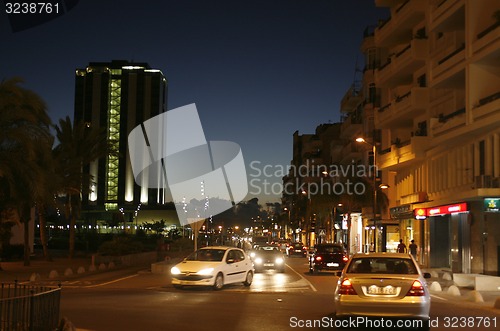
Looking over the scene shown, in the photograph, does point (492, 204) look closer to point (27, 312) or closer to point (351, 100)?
point (27, 312)

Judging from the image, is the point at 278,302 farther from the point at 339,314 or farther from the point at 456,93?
the point at 456,93

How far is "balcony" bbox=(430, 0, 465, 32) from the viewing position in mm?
33719

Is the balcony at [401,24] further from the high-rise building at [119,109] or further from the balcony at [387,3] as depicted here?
the high-rise building at [119,109]

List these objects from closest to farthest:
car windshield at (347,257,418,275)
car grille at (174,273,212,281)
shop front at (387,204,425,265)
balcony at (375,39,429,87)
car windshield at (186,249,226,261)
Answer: car windshield at (347,257,418,275)
car grille at (174,273,212,281)
car windshield at (186,249,226,261)
balcony at (375,39,429,87)
shop front at (387,204,425,265)

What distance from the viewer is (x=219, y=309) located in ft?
56.3

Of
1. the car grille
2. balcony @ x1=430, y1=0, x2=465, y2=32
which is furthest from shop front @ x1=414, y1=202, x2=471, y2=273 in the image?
the car grille

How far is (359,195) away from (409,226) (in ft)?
32.4

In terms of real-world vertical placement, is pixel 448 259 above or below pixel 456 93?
below

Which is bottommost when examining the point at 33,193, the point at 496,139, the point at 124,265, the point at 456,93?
the point at 124,265

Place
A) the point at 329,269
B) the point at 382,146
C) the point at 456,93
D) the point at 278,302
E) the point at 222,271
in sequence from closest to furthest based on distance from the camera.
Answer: the point at 278,302 → the point at 222,271 → the point at 329,269 → the point at 456,93 → the point at 382,146

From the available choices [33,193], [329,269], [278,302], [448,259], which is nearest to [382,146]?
[448,259]

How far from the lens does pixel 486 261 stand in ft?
105

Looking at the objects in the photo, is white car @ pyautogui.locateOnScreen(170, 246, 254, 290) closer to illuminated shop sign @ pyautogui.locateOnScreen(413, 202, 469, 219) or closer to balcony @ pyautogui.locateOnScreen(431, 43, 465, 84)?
illuminated shop sign @ pyautogui.locateOnScreen(413, 202, 469, 219)

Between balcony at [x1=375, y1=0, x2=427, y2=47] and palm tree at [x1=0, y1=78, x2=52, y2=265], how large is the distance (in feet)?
76.7
